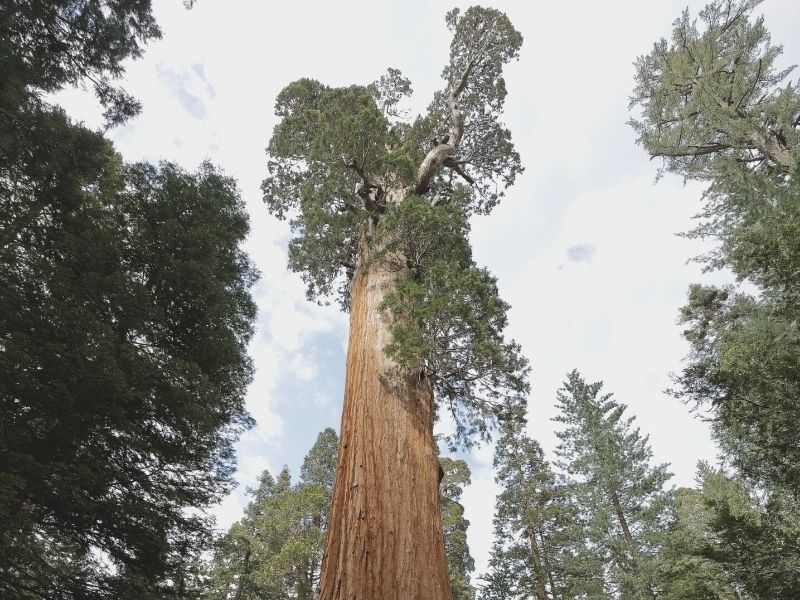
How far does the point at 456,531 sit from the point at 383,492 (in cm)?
1509

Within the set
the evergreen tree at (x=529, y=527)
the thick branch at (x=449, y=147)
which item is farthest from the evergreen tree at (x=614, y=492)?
the thick branch at (x=449, y=147)

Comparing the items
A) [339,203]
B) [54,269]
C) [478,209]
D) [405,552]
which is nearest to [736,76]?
[478,209]

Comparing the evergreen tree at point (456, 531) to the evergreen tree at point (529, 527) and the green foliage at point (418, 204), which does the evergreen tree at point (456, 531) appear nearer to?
the evergreen tree at point (529, 527)

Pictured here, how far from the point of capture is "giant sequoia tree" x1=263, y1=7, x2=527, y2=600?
3352 millimetres

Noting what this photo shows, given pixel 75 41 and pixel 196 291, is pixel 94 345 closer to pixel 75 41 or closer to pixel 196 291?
pixel 196 291

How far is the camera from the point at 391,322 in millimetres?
5266

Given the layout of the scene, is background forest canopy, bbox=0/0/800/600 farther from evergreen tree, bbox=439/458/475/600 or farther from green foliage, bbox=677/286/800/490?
evergreen tree, bbox=439/458/475/600

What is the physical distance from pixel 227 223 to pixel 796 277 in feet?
30.7

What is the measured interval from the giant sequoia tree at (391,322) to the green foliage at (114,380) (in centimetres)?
216

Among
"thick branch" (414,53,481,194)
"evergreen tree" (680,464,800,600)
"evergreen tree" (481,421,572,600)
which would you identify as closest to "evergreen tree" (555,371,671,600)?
"evergreen tree" (481,421,572,600)

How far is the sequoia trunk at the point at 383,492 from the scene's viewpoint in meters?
3.11

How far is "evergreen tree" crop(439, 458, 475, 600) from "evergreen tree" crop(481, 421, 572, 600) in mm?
1002

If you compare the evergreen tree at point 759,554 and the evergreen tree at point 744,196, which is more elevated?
the evergreen tree at point 744,196

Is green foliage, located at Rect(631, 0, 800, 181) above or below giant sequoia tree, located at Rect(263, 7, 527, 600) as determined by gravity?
above
